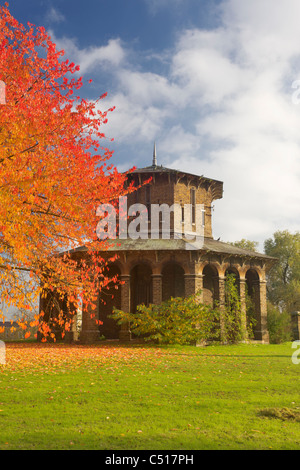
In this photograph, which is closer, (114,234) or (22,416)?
(22,416)

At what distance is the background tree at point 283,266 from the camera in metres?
44.5

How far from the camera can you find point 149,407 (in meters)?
7.37

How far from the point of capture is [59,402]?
7.77 meters

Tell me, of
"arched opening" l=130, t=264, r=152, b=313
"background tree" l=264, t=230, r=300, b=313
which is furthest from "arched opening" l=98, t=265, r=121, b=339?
"background tree" l=264, t=230, r=300, b=313

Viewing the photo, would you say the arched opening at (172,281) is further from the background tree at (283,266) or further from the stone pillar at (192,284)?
the background tree at (283,266)

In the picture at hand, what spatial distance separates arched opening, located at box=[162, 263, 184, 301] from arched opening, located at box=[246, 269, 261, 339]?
15.9 feet

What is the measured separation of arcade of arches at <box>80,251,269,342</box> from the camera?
2422cm

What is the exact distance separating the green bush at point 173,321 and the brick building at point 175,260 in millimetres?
1930

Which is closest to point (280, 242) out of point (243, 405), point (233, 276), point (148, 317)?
point (233, 276)

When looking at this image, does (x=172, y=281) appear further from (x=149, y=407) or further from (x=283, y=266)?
(x=283, y=266)
